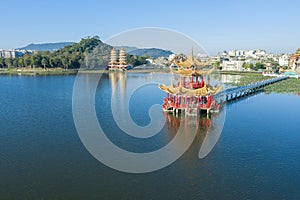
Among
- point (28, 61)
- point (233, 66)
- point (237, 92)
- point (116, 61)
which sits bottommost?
point (237, 92)

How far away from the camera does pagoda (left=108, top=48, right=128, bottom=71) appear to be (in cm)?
6831

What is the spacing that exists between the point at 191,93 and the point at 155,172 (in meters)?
9.57

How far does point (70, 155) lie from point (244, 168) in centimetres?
764

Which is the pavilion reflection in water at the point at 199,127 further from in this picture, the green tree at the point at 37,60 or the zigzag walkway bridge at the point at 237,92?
the green tree at the point at 37,60

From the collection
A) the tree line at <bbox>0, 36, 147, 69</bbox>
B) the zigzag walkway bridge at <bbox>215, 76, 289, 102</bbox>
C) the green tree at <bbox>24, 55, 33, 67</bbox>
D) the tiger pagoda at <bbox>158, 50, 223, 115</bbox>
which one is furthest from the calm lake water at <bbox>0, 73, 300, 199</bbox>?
the green tree at <bbox>24, 55, 33, 67</bbox>

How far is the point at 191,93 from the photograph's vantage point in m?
19.6

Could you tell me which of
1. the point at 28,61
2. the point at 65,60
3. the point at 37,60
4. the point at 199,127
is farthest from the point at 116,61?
the point at 199,127

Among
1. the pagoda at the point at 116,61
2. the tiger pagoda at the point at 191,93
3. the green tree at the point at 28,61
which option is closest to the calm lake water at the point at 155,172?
the tiger pagoda at the point at 191,93

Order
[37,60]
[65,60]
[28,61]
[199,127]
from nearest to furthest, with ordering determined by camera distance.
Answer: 1. [199,127]
2. [37,60]
3. [65,60]
4. [28,61]

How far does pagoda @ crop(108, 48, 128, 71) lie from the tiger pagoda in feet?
Answer: 158

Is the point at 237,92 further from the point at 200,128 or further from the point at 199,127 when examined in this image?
the point at 200,128

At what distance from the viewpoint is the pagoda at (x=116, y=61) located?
68312 mm

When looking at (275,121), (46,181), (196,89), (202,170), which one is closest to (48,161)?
(46,181)

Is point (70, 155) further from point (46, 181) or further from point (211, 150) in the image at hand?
point (211, 150)
